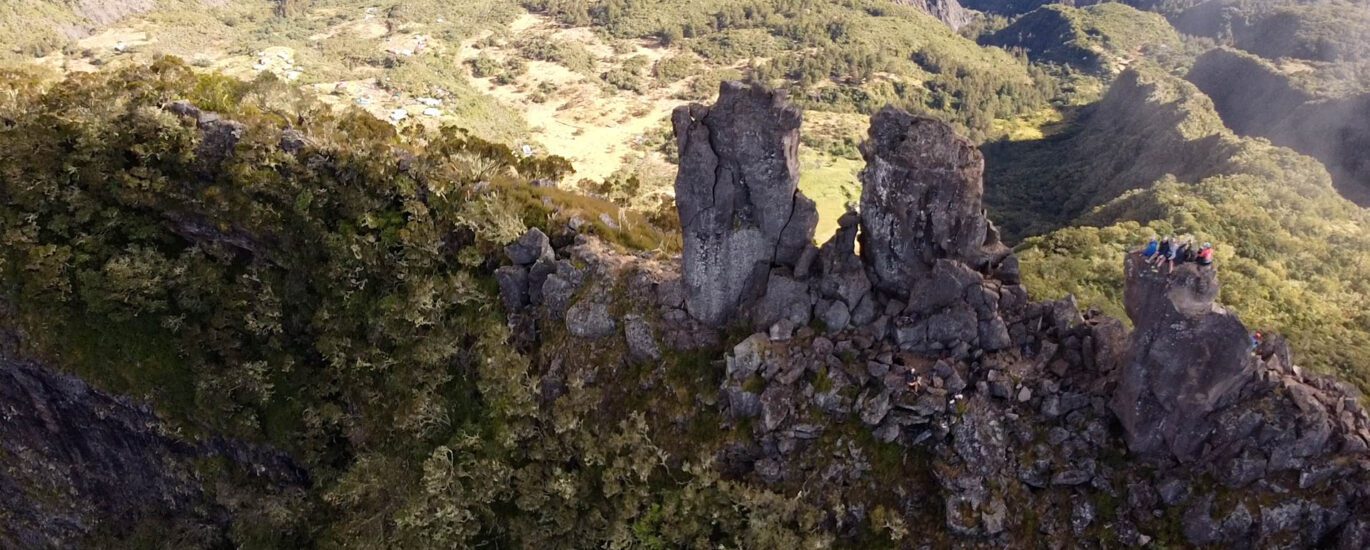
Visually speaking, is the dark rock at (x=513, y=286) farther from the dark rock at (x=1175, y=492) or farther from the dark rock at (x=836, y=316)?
the dark rock at (x=1175, y=492)

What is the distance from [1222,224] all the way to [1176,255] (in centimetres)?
6670

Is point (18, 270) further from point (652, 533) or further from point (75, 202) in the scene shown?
point (652, 533)

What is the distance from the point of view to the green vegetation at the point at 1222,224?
2270 inches

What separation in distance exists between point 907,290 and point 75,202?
4147cm

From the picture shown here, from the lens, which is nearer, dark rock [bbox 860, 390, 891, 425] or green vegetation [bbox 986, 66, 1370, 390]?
dark rock [bbox 860, 390, 891, 425]

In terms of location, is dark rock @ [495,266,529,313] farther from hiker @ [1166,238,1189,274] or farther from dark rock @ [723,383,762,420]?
hiker @ [1166,238,1189,274]

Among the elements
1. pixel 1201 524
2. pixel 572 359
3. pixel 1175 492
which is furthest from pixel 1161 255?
pixel 572 359

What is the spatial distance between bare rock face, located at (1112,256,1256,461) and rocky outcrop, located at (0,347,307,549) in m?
38.5

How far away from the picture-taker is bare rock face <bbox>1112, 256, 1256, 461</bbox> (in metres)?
21.5

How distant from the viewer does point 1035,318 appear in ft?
85.8

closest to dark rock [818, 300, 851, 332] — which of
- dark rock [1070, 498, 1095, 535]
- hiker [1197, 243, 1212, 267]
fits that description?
dark rock [1070, 498, 1095, 535]

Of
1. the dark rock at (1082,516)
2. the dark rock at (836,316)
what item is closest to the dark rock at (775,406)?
the dark rock at (836,316)

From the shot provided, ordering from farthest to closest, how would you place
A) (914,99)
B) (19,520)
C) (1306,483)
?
(914,99)
(19,520)
(1306,483)

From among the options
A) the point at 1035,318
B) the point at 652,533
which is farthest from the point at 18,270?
the point at 1035,318
